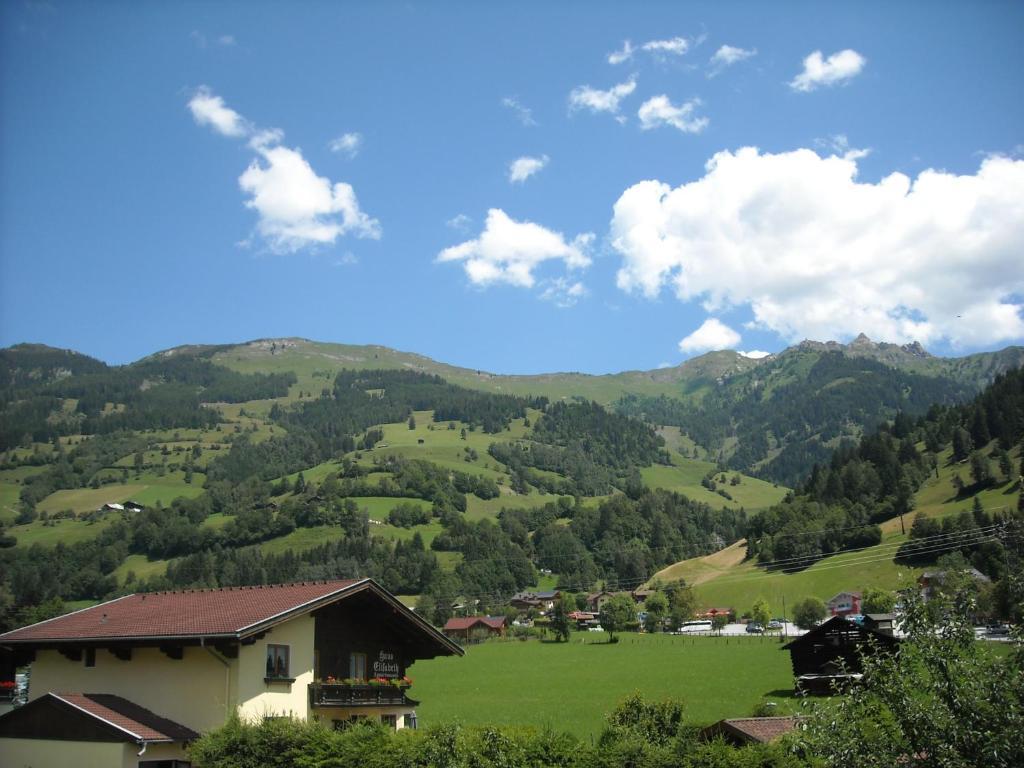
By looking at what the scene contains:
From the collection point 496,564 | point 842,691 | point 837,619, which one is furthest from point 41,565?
point 842,691

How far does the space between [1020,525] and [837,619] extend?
49960 mm

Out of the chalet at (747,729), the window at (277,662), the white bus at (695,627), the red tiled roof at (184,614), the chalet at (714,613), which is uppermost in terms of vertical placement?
the red tiled roof at (184,614)

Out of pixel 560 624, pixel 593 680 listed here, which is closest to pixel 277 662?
pixel 593 680

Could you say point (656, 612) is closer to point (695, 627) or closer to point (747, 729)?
point (695, 627)

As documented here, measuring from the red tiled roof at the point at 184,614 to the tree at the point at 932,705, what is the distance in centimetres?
1619

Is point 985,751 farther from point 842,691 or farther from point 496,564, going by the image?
point 496,564

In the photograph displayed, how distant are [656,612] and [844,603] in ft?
100.0

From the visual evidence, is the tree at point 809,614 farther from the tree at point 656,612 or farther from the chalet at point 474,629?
the chalet at point 474,629

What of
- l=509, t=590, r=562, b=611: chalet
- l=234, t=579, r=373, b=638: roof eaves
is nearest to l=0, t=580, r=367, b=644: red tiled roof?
l=234, t=579, r=373, b=638: roof eaves

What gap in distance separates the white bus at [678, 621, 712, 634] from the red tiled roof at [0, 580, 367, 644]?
11483 cm

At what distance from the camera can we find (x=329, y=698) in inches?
1034

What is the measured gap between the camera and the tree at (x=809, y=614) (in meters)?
111

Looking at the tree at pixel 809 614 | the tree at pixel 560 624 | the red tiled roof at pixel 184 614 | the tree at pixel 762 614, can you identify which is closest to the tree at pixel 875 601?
the tree at pixel 809 614

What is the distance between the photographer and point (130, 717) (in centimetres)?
2364
